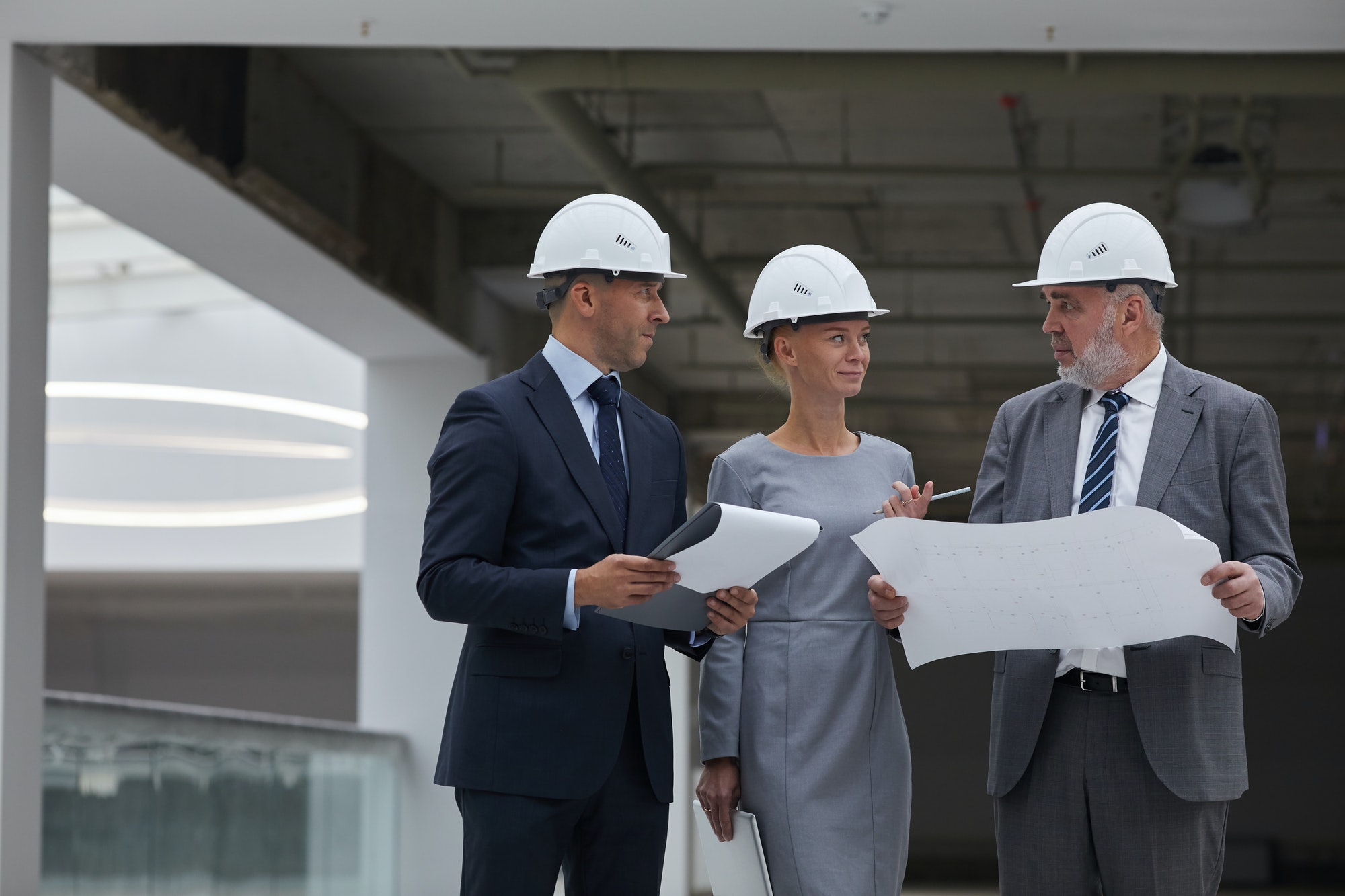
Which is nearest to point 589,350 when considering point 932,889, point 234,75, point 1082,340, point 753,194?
point 1082,340

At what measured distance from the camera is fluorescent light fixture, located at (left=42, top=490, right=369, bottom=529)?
47.3ft

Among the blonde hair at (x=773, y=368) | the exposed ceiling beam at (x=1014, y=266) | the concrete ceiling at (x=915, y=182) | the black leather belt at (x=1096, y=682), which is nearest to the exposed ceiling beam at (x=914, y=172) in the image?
the concrete ceiling at (x=915, y=182)

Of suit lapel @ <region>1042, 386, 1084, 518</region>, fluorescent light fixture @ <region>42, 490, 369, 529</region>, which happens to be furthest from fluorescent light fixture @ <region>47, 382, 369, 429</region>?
suit lapel @ <region>1042, 386, 1084, 518</region>

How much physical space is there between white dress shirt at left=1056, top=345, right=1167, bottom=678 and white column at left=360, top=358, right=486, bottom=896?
6.68m

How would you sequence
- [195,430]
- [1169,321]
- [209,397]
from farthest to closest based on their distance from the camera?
[195,430] < [209,397] < [1169,321]

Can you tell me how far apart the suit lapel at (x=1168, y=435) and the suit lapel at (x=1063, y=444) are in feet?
0.41

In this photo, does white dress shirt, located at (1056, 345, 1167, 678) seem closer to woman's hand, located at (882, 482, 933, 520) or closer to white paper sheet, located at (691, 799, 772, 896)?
woman's hand, located at (882, 482, 933, 520)

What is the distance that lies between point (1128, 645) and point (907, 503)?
18.6 inches

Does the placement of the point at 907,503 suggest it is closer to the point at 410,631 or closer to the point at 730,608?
the point at 730,608

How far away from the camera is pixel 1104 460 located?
2.61 m

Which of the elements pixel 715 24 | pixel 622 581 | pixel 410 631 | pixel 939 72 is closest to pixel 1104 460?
pixel 622 581

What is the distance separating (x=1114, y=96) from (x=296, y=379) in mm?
8688

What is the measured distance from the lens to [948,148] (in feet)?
27.6

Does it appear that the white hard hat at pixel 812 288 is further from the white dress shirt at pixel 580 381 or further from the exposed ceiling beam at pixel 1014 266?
the exposed ceiling beam at pixel 1014 266
